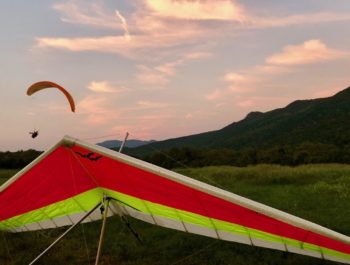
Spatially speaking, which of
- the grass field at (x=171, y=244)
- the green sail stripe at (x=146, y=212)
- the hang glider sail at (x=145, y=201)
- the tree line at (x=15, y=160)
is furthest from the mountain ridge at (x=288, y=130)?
the hang glider sail at (x=145, y=201)

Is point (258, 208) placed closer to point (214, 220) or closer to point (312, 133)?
point (214, 220)

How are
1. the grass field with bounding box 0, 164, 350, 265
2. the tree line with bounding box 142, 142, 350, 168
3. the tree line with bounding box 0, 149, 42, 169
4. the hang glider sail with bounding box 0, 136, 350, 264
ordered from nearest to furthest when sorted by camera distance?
1. the hang glider sail with bounding box 0, 136, 350, 264
2. the grass field with bounding box 0, 164, 350, 265
3. the tree line with bounding box 142, 142, 350, 168
4. the tree line with bounding box 0, 149, 42, 169

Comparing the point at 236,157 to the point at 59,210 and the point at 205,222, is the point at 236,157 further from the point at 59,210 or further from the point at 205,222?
the point at 205,222

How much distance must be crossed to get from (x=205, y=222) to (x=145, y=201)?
47.7 inches

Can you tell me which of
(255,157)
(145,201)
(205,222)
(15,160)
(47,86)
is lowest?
(255,157)

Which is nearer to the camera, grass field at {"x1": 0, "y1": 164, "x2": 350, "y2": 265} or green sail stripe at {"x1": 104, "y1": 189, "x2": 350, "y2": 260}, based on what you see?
green sail stripe at {"x1": 104, "y1": 189, "x2": 350, "y2": 260}

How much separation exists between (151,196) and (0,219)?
3985 mm

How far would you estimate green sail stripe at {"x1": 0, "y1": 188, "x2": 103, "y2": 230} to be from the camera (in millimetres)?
8453

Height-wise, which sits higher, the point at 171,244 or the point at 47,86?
the point at 47,86

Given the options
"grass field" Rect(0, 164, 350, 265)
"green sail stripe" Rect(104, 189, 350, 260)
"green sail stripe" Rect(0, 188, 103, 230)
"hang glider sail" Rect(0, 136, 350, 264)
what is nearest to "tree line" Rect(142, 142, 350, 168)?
"grass field" Rect(0, 164, 350, 265)

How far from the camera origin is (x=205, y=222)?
7090 millimetres

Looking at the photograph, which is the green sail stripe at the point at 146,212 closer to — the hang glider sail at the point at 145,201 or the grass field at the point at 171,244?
the hang glider sail at the point at 145,201

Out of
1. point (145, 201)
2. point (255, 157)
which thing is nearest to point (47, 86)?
point (145, 201)

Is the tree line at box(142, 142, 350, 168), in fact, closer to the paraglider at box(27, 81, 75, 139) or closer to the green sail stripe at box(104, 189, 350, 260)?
the green sail stripe at box(104, 189, 350, 260)
